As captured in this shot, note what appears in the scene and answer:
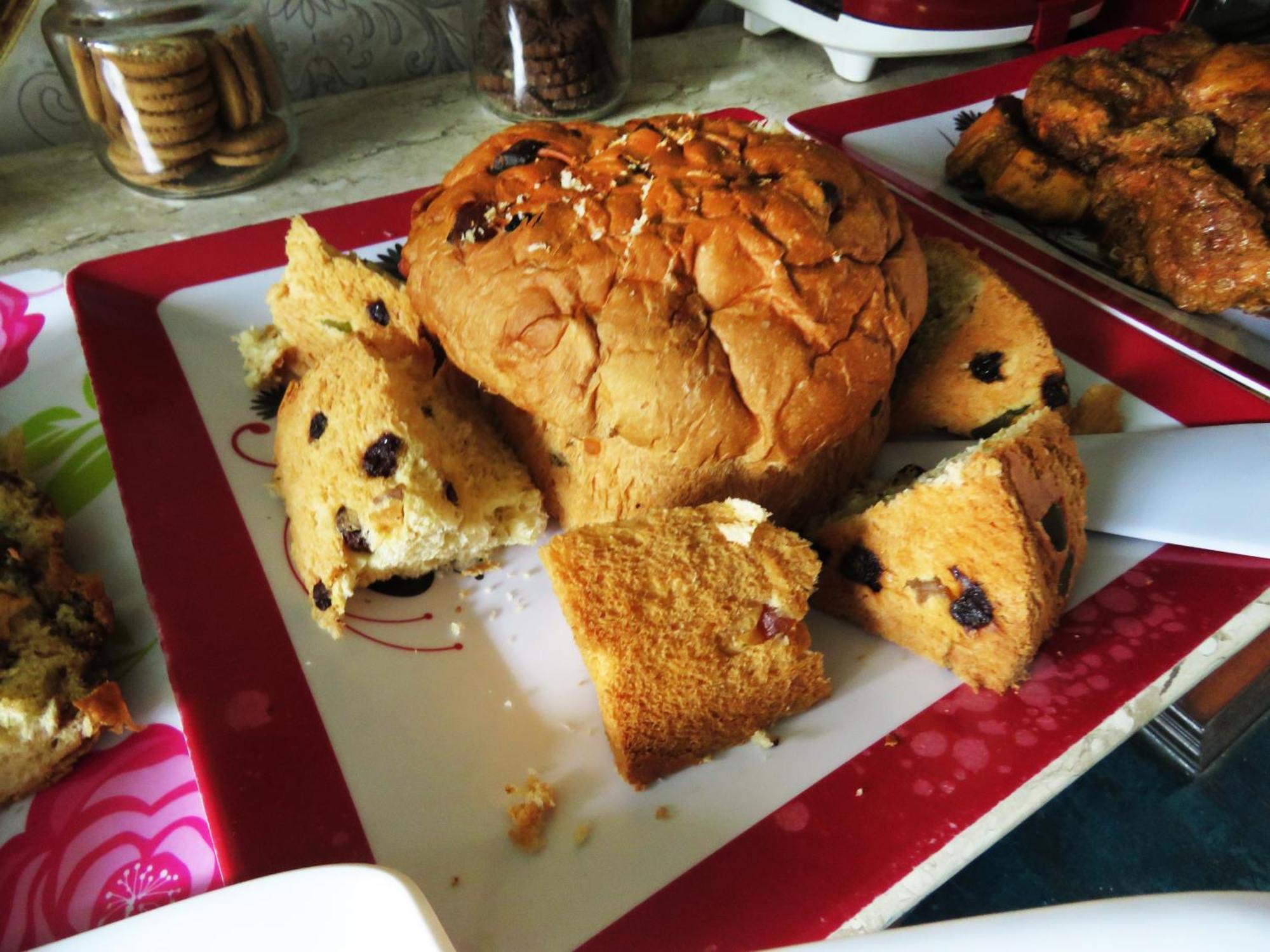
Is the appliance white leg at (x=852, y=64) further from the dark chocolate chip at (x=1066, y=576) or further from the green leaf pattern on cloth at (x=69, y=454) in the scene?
the green leaf pattern on cloth at (x=69, y=454)

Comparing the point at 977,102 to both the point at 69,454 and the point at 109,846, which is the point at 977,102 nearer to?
the point at 69,454

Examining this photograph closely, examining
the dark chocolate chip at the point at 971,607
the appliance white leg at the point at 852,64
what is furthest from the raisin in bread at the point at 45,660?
the appliance white leg at the point at 852,64

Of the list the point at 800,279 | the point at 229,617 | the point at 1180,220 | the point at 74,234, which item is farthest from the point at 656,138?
the point at 74,234

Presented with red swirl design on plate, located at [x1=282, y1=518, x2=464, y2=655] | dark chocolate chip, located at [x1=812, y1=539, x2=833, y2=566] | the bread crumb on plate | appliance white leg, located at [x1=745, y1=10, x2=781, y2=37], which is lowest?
the bread crumb on plate

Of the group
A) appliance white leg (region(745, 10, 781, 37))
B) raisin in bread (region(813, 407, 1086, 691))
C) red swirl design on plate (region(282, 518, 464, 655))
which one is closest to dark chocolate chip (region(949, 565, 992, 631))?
raisin in bread (region(813, 407, 1086, 691))

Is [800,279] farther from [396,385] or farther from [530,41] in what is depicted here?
[530,41]

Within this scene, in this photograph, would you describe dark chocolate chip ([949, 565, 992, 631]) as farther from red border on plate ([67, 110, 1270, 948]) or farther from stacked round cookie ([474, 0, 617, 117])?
stacked round cookie ([474, 0, 617, 117])

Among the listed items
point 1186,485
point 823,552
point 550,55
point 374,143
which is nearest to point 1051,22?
point 550,55

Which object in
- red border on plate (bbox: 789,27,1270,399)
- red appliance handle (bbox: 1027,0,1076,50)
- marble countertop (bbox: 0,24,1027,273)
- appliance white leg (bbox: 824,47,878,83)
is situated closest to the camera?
red border on plate (bbox: 789,27,1270,399)
